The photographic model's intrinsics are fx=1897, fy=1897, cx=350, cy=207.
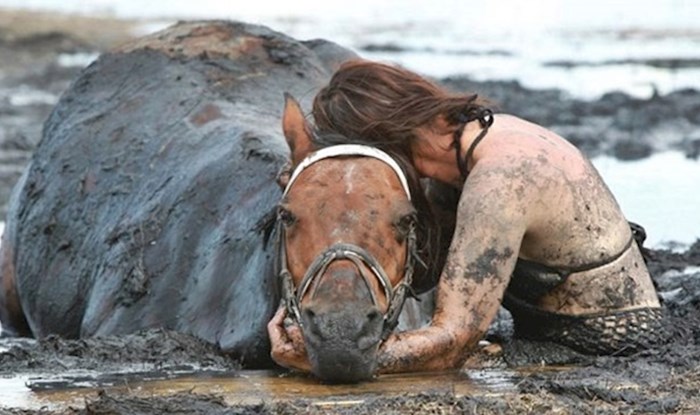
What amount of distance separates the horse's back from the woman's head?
0.67m

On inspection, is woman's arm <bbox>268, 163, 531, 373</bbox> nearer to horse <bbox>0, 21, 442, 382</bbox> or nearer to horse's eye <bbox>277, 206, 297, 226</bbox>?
horse <bbox>0, 21, 442, 382</bbox>

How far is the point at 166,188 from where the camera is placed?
8.00 meters

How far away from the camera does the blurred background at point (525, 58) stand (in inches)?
500

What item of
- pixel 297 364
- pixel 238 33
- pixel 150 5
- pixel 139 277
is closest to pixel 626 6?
pixel 150 5

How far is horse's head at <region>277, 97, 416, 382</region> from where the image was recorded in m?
5.26

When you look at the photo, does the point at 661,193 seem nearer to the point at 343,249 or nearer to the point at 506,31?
the point at 343,249

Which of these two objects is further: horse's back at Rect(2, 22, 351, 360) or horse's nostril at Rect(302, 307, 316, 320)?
horse's back at Rect(2, 22, 351, 360)

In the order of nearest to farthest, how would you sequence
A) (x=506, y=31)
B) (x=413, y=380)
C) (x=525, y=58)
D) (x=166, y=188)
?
1. (x=413, y=380)
2. (x=166, y=188)
3. (x=525, y=58)
4. (x=506, y=31)

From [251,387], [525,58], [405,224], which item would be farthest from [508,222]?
[525,58]

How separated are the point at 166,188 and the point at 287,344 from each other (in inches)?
98.2

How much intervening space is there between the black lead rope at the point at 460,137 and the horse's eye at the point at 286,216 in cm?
62

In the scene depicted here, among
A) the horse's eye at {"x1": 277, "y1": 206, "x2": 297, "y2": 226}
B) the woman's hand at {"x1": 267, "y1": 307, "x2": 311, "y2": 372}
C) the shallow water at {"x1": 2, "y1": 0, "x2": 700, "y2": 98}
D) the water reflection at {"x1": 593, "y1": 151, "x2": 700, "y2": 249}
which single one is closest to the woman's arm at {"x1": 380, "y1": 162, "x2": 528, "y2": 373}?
the woman's hand at {"x1": 267, "y1": 307, "x2": 311, "y2": 372}

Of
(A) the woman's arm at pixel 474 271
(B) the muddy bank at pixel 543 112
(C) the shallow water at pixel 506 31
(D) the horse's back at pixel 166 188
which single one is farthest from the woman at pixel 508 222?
(C) the shallow water at pixel 506 31

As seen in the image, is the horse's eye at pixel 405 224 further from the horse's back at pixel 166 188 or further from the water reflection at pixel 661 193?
the water reflection at pixel 661 193
